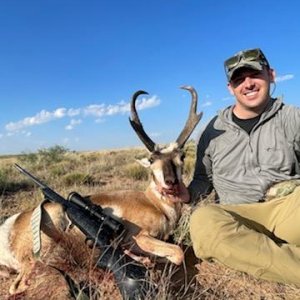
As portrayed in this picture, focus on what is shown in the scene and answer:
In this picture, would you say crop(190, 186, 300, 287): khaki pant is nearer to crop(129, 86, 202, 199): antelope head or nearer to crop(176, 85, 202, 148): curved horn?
crop(129, 86, 202, 199): antelope head

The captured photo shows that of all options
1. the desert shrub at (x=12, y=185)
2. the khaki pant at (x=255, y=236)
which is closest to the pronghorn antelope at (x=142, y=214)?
the khaki pant at (x=255, y=236)

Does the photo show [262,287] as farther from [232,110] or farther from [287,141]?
[232,110]

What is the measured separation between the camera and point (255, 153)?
475 cm

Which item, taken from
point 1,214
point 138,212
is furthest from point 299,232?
point 1,214

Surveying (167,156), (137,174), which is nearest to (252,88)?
(167,156)

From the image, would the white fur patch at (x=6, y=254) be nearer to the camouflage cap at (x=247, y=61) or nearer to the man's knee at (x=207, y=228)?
the man's knee at (x=207, y=228)

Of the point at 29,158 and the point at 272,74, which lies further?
the point at 29,158

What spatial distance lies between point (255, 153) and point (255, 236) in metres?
1.23

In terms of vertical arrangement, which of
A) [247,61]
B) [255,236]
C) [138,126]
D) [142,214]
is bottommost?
[255,236]

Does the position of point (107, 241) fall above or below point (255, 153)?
below

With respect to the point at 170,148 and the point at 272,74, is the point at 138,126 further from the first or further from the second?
the point at 272,74

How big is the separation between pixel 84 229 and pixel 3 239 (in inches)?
43.0

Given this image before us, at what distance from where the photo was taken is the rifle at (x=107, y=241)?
3.29 meters

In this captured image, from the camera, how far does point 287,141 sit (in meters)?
4.66
